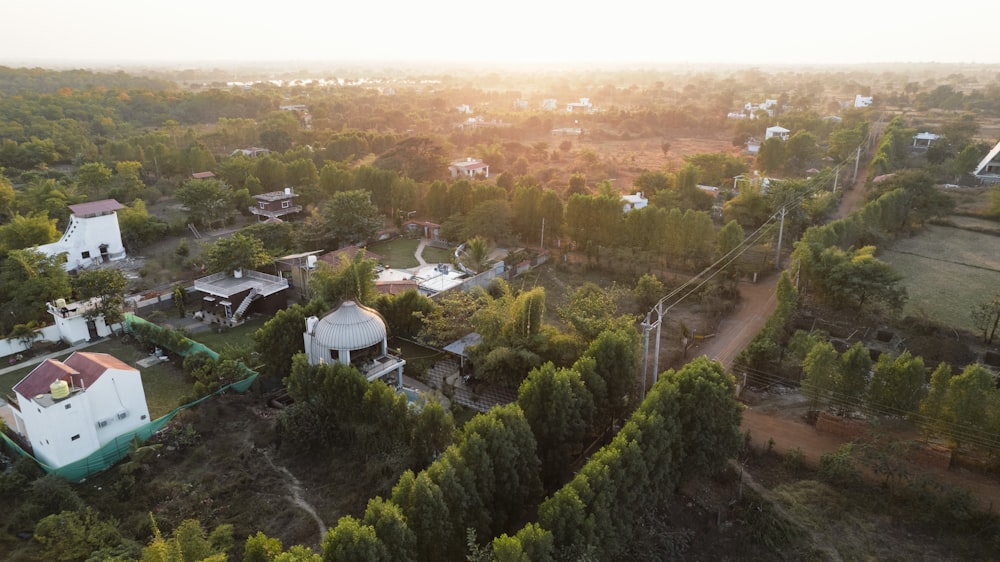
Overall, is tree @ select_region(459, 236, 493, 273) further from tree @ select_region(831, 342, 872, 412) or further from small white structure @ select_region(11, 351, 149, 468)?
tree @ select_region(831, 342, 872, 412)

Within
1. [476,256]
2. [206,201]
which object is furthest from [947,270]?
[206,201]

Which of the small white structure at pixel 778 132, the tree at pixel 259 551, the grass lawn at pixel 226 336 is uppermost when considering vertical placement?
the small white structure at pixel 778 132

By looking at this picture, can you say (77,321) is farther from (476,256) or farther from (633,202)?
(633,202)

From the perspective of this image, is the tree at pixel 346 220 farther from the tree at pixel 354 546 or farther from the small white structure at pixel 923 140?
the small white structure at pixel 923 140

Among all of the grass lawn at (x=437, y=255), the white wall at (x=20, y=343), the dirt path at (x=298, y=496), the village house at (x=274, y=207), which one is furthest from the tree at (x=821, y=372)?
the village house at (x=274, y=207)

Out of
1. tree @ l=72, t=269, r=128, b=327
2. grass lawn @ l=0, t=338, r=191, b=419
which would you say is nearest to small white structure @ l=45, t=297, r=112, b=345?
tree @ l=72, t=269, r=128, b=327

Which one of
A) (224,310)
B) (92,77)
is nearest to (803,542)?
(224,310)
